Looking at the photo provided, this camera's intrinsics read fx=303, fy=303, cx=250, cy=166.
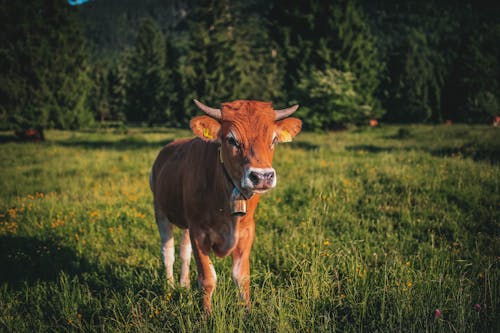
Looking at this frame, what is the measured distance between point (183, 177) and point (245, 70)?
1316 inches

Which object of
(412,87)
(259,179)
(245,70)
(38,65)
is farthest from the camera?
(412,87)

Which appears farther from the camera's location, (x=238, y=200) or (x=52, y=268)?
(x=52, y=268)

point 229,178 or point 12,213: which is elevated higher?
point 229,178

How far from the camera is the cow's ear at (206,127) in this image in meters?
2.60

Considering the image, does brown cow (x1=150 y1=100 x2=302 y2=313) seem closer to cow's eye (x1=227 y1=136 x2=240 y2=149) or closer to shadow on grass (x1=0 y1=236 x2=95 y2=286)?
cow's eye (x1=227 y1=136 x2=240 y2=149)

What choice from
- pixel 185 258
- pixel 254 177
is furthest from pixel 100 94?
pixel 254 177

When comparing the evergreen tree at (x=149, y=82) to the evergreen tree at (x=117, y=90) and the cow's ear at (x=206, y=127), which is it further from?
the cow's ear at (x=206, y=127)

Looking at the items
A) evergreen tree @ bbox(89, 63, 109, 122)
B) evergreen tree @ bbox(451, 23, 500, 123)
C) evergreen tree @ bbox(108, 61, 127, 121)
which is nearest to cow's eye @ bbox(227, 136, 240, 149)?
evergreen tree @ bbox(451, 23, 500, 123)

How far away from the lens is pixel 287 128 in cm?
284

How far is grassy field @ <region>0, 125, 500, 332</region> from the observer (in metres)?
2.45

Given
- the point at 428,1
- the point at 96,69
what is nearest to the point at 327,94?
the point at 96,69

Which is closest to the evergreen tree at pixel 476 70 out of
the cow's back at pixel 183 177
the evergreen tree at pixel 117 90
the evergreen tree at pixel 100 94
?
the cow's back at pixel 183 177

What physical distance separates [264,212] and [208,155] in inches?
109

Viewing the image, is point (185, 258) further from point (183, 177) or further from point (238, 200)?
point (238, 200)
